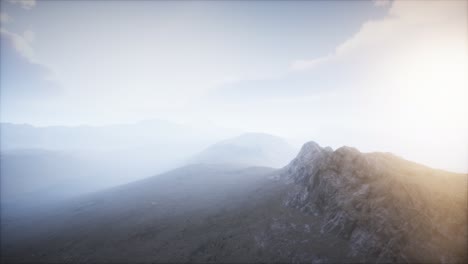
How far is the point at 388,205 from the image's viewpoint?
43.2m

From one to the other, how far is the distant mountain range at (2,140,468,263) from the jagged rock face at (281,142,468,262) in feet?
0.57

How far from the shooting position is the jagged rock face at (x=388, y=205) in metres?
36.2

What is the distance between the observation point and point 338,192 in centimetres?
5228

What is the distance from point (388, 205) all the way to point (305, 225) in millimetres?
18816

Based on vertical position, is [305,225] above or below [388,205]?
below

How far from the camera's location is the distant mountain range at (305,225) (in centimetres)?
3856

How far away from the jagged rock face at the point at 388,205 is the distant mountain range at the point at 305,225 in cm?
17

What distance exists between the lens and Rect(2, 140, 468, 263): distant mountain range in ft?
127

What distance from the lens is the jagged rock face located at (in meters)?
36.2

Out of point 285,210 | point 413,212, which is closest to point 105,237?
point 285,210

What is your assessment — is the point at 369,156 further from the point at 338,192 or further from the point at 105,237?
the point at 105,237

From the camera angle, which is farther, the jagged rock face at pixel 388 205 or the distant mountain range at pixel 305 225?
the distant mountain range at pixel 305 225

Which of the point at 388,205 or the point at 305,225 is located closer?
the point at 388,205

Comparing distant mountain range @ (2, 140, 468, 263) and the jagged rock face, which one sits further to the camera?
distant mountain range @ (2, 140, 468, 263)
